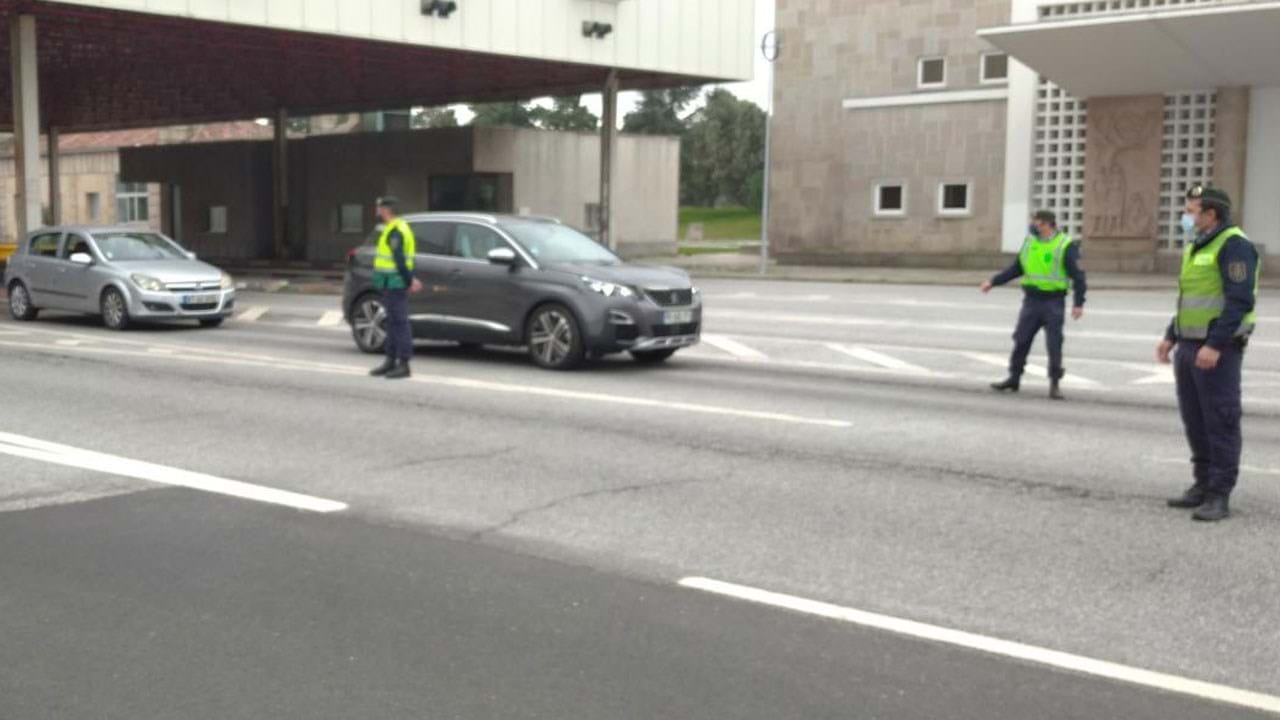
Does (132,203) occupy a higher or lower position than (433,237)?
higher

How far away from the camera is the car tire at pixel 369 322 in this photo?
15859mm

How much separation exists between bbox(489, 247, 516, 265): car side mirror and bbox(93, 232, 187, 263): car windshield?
778 centimetres

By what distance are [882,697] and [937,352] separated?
41.0ft

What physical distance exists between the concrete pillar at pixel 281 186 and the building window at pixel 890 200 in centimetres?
1878

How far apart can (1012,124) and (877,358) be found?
69.5ft

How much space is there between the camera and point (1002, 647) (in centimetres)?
525

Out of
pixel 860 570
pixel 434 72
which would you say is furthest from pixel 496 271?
pixel 434 72

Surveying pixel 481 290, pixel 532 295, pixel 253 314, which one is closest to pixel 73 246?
pixel 253 314

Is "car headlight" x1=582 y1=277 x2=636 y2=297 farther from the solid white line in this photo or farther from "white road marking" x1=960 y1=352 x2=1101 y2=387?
the solid white line

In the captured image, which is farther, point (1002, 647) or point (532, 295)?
point (532, 295)

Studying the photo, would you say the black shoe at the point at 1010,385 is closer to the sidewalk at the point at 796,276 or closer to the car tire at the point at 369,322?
the car tire at the point at 369,322

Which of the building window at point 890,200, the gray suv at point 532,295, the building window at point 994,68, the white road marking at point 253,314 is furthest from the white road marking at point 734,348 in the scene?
the building window at point 994,68

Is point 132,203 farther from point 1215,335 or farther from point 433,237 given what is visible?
point 1215,335

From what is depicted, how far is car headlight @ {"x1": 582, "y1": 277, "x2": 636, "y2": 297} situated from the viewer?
14109mm
